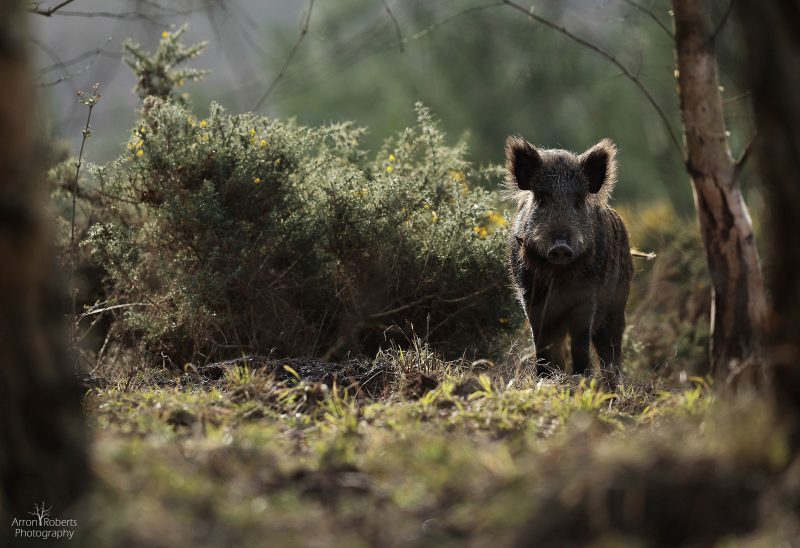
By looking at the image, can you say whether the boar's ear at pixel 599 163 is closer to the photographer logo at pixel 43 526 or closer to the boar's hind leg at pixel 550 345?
the boar's hind leg at pixel 550 345

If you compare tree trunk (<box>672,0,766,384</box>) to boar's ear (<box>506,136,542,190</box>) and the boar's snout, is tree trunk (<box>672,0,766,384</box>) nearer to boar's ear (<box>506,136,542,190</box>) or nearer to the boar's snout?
the boar's snout

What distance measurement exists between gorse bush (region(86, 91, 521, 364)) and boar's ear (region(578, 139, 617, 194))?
0.98 m

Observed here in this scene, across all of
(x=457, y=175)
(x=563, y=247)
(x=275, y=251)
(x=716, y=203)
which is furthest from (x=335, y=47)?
(x=457, y=175)

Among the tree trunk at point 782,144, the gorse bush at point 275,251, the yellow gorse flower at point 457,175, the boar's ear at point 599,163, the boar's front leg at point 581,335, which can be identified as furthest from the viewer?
the yellow gorse flower at point 457,175

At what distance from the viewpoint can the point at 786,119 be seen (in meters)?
3.42

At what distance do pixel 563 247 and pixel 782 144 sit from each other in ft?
11.6

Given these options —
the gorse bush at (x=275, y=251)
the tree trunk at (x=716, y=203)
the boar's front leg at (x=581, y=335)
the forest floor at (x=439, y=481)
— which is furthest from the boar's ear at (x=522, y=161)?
the forest floor at (x=439, y=481)

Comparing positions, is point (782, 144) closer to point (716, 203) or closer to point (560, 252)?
point (716, 203)

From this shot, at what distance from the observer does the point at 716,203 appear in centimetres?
491

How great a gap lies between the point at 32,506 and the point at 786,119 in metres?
2.77

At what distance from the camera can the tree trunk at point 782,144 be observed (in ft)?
11.2

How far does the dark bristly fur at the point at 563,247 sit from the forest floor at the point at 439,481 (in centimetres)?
247

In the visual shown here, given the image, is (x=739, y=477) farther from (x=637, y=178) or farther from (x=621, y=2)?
(x=637, y=178)

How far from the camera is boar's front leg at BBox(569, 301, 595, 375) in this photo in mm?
7230
